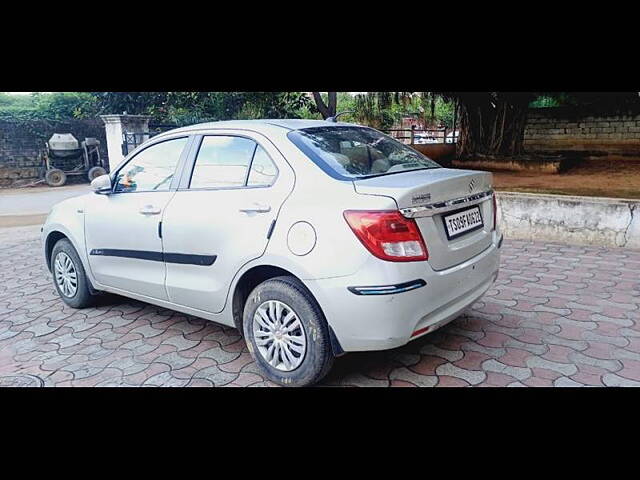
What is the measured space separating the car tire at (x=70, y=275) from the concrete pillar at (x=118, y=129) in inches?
188

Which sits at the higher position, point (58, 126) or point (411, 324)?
point (58, 126)

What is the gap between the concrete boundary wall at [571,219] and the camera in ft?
18.5

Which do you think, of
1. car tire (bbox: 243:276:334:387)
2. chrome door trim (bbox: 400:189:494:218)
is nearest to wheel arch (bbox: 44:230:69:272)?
car tire (bbox: 243:276:334:387)

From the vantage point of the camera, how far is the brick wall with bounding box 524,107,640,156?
12.3 metres

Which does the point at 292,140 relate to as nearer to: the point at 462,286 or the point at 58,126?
the point at 462,286

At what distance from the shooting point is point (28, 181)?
15680 mm

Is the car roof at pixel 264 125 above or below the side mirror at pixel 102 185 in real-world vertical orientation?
above

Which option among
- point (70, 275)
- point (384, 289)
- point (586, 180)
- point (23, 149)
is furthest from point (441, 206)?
point (23, 149)

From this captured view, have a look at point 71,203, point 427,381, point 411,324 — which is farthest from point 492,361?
point 71,203

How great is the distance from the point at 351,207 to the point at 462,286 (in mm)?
841

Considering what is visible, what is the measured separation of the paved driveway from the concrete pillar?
15.2ft

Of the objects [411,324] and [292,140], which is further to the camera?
[292,140]

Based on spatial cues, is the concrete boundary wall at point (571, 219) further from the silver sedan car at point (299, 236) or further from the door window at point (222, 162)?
the door window at point (222, 162)

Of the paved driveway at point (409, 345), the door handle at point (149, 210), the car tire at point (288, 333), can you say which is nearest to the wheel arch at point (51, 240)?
the paved driveway at point (409, 345)
